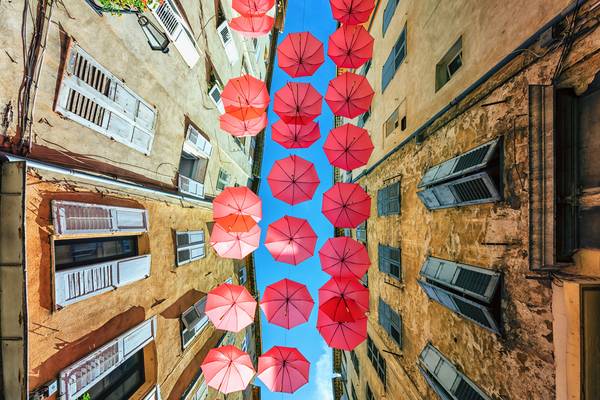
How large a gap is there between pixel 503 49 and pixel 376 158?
8.53m

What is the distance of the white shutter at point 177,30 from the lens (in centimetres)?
789

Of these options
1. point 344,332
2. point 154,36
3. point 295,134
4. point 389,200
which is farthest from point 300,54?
point 344,332

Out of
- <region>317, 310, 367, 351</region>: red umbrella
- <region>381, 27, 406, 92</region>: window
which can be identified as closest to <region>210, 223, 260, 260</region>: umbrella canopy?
<region>317, 310, 367, 351</region>: red umbrella

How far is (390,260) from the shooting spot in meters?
10.9

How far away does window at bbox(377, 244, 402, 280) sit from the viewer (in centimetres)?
1004

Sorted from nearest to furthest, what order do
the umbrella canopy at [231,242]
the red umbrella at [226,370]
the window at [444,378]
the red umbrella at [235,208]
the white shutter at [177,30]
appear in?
the window at [444,378] → the white shutter at [177,30] → the red umbrella at [226,370] → the umbrella canopy at [231,242] → the red umbrella at [235,208]

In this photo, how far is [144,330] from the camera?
24.0 feet

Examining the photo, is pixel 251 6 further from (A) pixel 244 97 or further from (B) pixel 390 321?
(B) pixel 390 321

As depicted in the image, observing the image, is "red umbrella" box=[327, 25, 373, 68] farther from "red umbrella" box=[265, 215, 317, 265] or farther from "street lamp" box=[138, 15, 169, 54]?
"red umbrella" box=[265, 215, 317, 265]

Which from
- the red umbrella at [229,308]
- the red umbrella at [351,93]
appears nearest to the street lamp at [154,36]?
the red umbrella at [351,93]

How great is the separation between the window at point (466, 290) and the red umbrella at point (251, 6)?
1223cm

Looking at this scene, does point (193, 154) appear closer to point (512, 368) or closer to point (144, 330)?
point (144, 330)

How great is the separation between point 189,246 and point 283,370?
7.04 meters

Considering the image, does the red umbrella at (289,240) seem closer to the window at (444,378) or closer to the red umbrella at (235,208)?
the red umbrella at (235,208)
